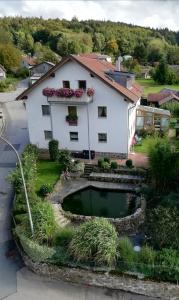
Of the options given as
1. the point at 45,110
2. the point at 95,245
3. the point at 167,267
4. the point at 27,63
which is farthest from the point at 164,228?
the point at 27,63

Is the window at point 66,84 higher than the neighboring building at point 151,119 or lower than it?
higher

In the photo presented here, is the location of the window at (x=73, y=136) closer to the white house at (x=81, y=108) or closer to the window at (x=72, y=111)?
the white house at (x=81, y=108)

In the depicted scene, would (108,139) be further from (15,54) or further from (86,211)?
(15,54)

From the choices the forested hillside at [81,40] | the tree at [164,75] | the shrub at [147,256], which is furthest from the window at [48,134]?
the forested hillside at [81,40]

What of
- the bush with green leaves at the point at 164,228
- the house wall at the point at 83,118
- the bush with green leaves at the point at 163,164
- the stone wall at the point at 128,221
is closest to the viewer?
the bush with green leaves at the point at 164,228

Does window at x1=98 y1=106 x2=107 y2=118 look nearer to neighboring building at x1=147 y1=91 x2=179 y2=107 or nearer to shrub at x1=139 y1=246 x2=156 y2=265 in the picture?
shrub at x1=139 y1=246 x2=156 y2=265

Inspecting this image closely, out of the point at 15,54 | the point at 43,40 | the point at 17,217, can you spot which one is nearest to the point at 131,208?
the point at 17,217

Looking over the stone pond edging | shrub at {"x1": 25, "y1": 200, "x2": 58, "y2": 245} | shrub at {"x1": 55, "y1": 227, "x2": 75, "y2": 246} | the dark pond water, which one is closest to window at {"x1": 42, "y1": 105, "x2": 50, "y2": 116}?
the dark pond water
